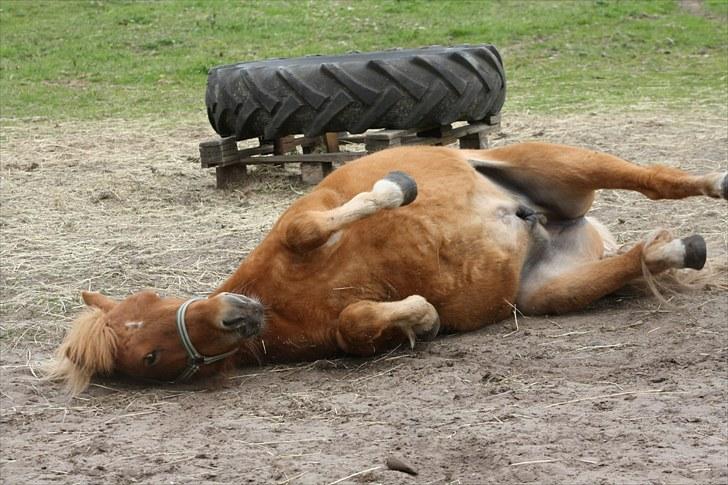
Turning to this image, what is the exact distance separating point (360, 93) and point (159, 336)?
4.06 metres

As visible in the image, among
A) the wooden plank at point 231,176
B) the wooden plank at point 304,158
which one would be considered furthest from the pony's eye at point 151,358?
the wooden plank at point 231,176

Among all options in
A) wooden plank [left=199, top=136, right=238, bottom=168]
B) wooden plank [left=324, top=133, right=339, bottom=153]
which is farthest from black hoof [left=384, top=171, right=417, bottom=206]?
wooden plank [left=324, top=133, right=339, bottom=153]

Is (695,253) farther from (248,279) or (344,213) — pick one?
(248,279)

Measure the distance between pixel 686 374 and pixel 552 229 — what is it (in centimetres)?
139

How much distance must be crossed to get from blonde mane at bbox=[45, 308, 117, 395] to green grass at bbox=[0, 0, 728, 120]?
26.1 feet

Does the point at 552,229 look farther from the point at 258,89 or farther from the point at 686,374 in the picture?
the point at 258,89

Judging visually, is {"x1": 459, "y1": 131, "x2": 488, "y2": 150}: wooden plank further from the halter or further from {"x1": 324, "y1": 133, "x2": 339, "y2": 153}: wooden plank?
the halter

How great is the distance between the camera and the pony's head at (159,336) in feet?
13.9

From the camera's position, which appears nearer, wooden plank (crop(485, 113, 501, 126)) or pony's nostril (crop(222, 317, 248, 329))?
pony's nostril (crop(222, 317, 248, 329))

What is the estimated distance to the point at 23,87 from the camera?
1520cm

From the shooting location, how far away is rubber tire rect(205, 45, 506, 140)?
316 inches

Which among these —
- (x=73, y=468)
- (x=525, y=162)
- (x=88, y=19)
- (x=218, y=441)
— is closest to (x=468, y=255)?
(x=525, y=162)

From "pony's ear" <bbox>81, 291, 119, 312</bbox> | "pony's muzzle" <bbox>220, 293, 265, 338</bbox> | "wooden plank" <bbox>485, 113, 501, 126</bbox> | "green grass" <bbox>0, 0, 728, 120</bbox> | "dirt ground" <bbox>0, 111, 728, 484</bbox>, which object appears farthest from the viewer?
"green grass" <bbox>0, 0, 728, 120</bbox>

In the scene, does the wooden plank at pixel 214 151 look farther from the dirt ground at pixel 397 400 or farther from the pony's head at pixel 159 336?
the pony's head at pixel 159 336
